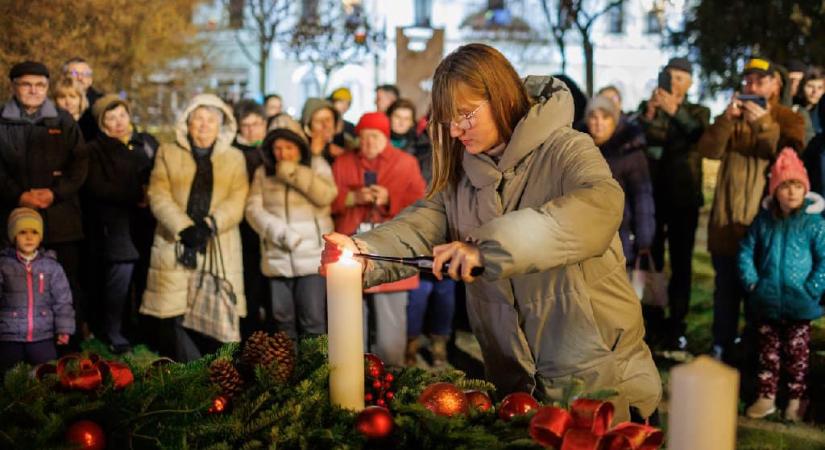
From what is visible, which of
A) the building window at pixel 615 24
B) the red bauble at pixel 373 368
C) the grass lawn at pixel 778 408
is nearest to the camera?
the red bauble at pixel 373 368

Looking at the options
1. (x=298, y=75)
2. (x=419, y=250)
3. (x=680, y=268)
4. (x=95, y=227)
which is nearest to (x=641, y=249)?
(x=680, y=268)

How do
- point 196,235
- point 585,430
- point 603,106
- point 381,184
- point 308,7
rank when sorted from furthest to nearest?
point 308,7, point 603,106, point 381,184, point 196,235, point 585,430

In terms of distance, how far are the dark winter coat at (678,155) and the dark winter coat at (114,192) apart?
14.3 ft

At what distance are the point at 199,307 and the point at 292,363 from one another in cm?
504

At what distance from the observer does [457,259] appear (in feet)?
7.20

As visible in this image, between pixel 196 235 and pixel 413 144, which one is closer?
pixel 196 235

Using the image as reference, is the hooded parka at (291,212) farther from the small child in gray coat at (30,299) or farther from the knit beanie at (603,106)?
the knit beanie at (603,106)

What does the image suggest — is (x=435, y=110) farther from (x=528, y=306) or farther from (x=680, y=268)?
(x=680, y=268)

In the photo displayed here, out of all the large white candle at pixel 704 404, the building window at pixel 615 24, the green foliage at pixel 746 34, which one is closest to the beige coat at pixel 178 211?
the large white candle at pixel 704 404

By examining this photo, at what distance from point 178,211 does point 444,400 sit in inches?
210

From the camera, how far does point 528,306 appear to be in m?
2.86

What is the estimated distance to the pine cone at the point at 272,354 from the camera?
90.4 inches

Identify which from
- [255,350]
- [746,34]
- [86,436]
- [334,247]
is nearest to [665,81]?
[334,247]

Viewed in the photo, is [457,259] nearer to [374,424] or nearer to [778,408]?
[374,424]
